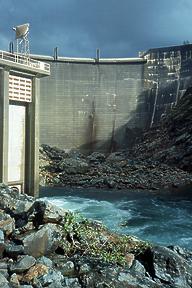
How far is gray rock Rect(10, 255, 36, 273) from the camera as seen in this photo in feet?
25.6

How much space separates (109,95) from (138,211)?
2686cm

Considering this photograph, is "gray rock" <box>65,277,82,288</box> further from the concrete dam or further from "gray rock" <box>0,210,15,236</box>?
the concrete dam

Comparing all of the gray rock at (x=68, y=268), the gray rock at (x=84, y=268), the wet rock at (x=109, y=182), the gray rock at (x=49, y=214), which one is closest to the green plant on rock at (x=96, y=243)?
the gray rock at (x=49, y=214)

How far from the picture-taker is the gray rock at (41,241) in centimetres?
882

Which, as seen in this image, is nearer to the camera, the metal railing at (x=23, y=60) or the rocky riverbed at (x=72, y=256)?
the rocky riverbed at (x=72, y=256)

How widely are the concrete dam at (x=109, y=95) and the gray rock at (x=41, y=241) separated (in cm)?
3522

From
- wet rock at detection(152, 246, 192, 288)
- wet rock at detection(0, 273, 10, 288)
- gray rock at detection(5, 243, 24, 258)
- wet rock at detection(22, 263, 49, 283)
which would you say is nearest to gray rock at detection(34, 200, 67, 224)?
gray rock at detection(5, 243, 24, 258)

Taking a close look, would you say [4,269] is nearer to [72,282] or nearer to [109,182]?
[72,282]

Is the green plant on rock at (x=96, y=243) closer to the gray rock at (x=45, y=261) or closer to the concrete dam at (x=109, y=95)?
the gray rock at (x=45, y=261)

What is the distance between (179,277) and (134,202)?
49.8ft

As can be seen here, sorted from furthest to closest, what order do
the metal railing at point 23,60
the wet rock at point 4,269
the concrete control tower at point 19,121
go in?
the metal railing at point 23,60, the concrete control tower at point 19,121, the wet rock at point 4,269

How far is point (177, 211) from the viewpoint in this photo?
834 inches

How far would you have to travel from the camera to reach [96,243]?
1002cm

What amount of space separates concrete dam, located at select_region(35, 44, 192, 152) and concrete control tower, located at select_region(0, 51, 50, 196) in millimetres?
21703
